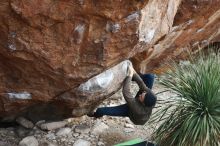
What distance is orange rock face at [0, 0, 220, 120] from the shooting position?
4.59 meters

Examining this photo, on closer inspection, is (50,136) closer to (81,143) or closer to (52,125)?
(52,125)

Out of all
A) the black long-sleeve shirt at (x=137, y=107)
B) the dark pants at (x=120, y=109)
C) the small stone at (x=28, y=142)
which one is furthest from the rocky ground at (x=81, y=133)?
the black long-sleeve shirt at (x=137, y=107)

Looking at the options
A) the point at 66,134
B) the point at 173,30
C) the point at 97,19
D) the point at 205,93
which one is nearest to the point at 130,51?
the point at 97,19

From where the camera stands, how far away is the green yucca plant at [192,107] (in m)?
5.21

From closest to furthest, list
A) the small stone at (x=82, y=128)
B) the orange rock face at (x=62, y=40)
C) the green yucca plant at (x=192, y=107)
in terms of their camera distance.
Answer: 1. the orange rock face at (x=62, y=40)
2. the green yucca plant at (x=192, y=107)
3. the small stone at (x=82, y=128)

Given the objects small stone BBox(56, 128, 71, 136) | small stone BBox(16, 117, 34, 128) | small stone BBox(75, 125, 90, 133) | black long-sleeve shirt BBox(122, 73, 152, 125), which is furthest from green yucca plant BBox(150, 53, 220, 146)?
small stone BBox(16, 117, 34, 128)

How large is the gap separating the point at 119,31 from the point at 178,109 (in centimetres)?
127

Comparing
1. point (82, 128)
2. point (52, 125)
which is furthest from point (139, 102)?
point (52, 125)

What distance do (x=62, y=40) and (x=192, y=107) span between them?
5.79ft

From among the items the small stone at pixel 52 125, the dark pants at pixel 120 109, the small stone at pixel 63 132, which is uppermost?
the dark pants at pixel 120 109

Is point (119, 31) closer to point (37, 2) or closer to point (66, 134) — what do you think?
point (37, 2)

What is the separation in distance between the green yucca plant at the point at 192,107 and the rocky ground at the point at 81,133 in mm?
647

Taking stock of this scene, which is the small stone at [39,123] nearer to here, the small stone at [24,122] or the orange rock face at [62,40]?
the small stone at [24,122]

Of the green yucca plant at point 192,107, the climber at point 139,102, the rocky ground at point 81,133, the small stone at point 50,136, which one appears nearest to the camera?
the green yucca plant at point 192,107
